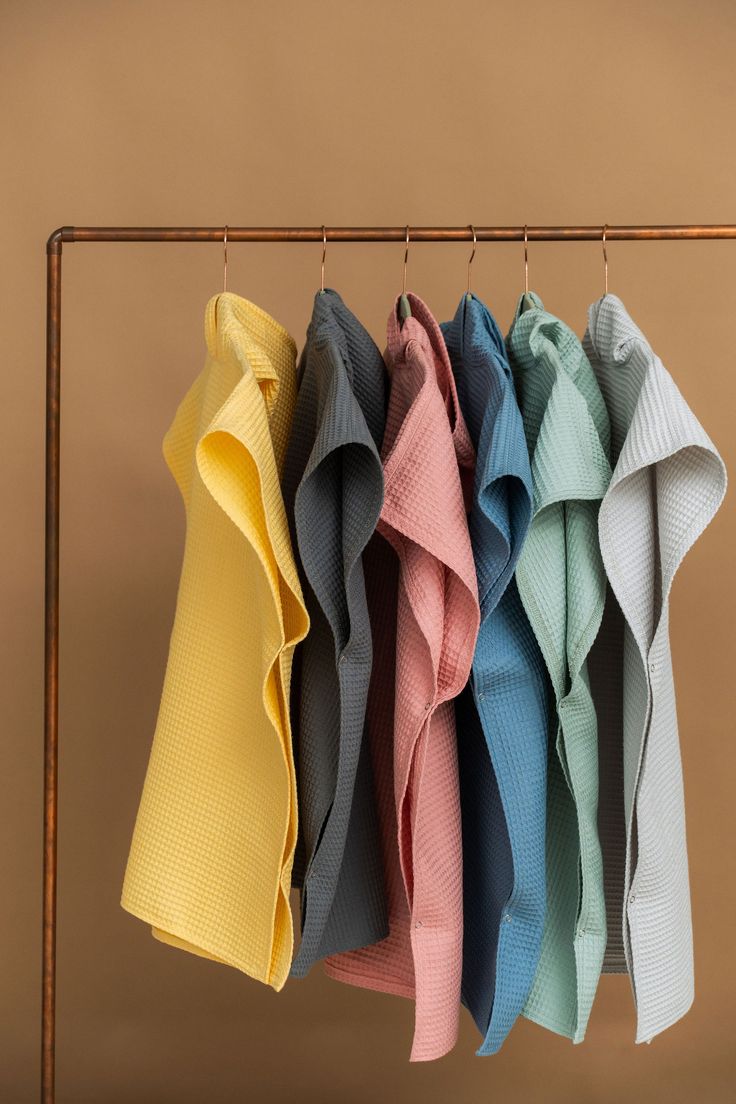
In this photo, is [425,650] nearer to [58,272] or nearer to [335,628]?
[335,628]

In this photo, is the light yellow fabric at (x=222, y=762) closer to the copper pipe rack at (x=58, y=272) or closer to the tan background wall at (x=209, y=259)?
the copper pipe rack at (x=58, y=272)

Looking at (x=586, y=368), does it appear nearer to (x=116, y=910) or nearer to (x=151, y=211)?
(x=151, y=211)

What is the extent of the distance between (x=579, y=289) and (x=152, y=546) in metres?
0.92

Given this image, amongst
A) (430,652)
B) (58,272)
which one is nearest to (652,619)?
(430,652)

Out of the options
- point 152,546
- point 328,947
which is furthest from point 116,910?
point 328,947

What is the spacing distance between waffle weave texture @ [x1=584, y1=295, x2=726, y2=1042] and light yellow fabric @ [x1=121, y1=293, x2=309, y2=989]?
1.09ft

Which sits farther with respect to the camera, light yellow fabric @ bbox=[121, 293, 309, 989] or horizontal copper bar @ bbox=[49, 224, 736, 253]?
horizontal copper bar @ bbox=[49, 224, 736, 253]

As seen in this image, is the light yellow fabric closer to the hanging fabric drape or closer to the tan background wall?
the hanging fabric drape

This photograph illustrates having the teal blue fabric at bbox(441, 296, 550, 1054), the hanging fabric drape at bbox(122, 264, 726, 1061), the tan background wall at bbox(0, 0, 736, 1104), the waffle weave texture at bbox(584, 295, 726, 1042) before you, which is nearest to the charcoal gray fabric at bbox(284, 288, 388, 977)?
the hanging fabric drape at bbox(122, 264, 726, 1061)

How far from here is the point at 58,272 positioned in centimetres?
133

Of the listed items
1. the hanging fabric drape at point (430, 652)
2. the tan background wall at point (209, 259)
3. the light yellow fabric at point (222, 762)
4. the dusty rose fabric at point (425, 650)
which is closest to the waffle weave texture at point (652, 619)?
the hanging fabric drape at point (430, 652)

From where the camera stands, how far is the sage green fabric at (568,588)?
1055 mm

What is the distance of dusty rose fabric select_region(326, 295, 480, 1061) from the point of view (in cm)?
102

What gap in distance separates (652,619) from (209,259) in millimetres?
1245
